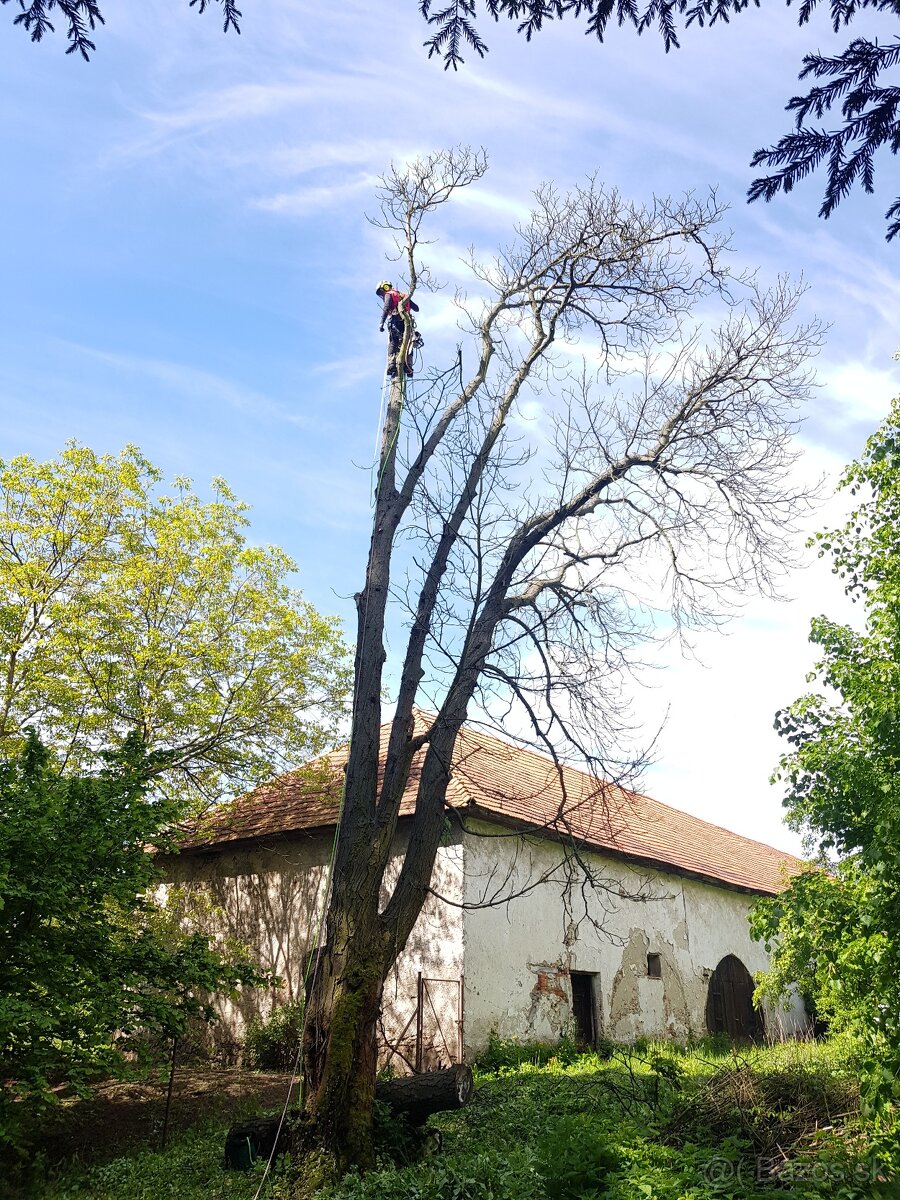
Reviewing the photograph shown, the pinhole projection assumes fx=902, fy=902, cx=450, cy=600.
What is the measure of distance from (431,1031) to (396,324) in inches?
378

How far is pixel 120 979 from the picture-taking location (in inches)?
351

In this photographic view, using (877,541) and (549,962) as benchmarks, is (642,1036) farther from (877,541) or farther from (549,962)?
(877,541)

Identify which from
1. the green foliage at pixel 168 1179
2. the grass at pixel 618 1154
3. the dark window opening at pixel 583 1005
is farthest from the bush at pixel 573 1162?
the dark window opening at pixel 583 1005

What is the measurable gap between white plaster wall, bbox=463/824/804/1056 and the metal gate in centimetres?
18

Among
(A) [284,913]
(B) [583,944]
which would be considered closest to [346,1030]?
(A) [284,913]

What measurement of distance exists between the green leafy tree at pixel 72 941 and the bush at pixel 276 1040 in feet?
14.1

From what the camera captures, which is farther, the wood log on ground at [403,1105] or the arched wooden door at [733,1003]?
the arched wooden door at [733,1003]

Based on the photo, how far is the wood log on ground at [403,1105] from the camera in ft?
25.5

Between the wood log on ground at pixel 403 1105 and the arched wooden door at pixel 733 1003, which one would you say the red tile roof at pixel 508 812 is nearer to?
the arched wooden door at pixel 733 1003

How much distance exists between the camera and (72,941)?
347 inches

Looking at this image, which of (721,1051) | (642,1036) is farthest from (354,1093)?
(721,1051)

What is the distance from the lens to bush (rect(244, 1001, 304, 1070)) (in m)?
13.6

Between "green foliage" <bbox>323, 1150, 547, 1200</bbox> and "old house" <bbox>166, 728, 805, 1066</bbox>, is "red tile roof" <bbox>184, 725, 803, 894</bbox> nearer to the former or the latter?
"old house" <bbox>166, 728, 805, 1066</bbox>

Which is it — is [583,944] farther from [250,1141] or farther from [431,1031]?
[250,1141]
